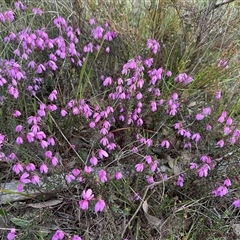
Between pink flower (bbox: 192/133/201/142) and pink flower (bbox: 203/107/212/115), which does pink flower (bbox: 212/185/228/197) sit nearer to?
pink flower (bbox: 192/133/201/142)

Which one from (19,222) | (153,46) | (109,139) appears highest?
(153,46)

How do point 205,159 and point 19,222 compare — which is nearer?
point 19,222

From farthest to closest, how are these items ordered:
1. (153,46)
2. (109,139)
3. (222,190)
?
(153,46) → (109,139) → (222,190)

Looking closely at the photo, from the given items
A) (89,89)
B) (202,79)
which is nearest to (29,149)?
(89,89)

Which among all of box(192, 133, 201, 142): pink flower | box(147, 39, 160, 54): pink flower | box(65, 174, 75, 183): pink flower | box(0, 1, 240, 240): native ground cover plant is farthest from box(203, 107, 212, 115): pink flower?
box(65, 174, 75, 183): pink flower

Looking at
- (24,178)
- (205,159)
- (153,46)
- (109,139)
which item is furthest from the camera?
(153,46)

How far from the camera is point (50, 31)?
3.12 meters

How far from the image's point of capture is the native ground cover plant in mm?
2037

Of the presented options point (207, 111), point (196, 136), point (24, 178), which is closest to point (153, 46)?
point (207, 111)

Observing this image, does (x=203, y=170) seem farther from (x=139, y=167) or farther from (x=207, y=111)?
(x=207, y=111)

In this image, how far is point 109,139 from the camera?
2312mm

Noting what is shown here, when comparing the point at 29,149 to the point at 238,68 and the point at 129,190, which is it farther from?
the point at 238,68

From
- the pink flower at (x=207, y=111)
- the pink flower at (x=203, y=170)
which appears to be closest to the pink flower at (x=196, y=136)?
the pink flower at (x=207, y=111)

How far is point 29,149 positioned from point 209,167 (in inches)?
39.2
